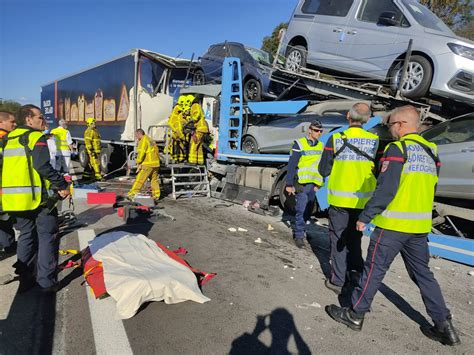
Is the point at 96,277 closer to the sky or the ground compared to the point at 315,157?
closer to the ground

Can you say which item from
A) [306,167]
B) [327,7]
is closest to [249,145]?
[327,7]

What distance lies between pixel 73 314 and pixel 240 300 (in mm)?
1464

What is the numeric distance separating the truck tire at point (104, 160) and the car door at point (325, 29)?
24.9 ft

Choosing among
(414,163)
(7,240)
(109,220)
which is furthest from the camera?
(109,220)

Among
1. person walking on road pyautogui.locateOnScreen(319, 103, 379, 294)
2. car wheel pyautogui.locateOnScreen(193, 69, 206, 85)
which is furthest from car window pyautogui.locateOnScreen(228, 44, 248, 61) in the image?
person walking on road pyautogui.locateOnScreen(319, 103, 379, 294)

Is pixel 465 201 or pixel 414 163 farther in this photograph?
pixel 465 201

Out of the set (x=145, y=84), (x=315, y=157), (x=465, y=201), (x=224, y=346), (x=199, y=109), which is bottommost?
(x=224, y=346)

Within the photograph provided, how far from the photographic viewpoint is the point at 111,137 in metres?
11.5

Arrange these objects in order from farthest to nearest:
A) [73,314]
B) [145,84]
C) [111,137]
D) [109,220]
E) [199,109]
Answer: [111,137]
[145,84]
[199,109]
[109,220]
[73,314]

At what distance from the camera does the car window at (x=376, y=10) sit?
235 inches

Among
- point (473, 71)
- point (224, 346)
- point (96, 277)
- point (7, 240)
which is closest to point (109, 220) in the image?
point (7, 240)

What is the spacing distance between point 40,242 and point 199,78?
7.63 metres

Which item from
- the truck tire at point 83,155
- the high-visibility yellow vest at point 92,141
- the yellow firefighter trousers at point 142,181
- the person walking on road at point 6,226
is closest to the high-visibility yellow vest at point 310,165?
the person walking on road at point 6,226

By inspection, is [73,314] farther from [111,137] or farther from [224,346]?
[111,137]
